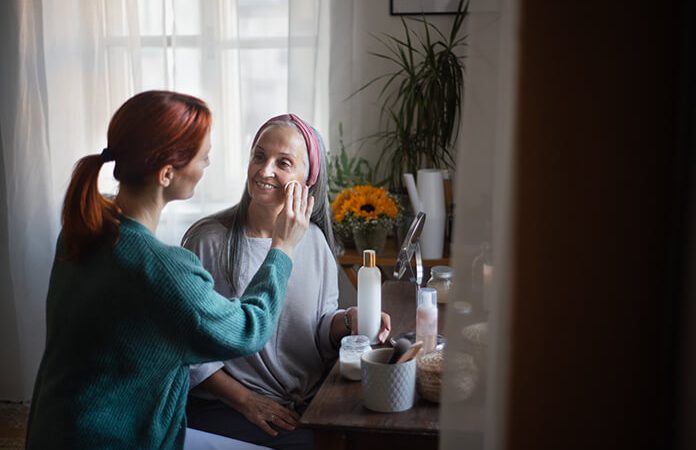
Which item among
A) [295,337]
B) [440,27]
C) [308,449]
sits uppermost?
[440,27]

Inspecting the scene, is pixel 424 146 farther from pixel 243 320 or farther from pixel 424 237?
pixel 243 320

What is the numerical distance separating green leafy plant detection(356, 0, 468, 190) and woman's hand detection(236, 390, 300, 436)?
4.11ft

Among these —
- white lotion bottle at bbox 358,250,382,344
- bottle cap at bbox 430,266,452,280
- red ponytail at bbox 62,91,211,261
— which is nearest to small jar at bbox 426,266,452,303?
bottle cap at bbox 430,266,452,280

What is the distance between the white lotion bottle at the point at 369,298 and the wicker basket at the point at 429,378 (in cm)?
31

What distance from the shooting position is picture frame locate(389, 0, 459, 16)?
2.82 m

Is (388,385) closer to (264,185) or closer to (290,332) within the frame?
(290,332)

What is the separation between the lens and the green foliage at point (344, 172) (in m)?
2.79

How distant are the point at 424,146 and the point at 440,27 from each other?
0.46 metres

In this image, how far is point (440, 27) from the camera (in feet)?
9.35

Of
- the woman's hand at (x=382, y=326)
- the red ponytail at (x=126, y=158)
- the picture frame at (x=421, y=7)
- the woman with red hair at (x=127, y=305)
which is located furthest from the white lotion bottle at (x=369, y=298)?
the picture frame at (x=421, y=7)

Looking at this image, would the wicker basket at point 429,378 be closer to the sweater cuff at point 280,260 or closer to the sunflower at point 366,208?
the sweater cuff at point 280,260

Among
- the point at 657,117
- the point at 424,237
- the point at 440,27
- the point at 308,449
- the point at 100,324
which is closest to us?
the point at 657,117

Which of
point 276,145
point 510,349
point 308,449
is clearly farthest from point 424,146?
point 510,349

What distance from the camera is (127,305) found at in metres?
1.20
